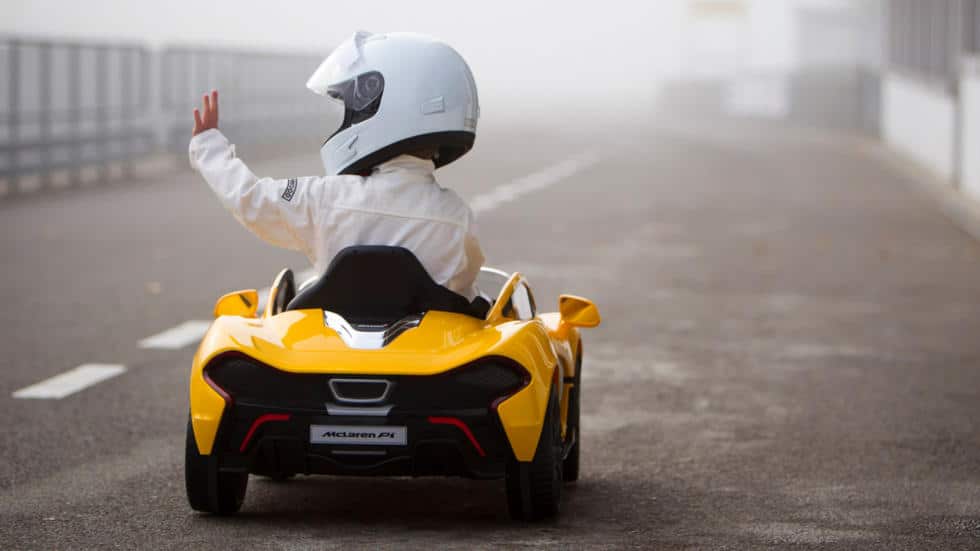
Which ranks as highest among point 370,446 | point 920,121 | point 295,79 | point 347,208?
point 347,208

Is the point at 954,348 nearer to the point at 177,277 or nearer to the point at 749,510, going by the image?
the point at 749,510

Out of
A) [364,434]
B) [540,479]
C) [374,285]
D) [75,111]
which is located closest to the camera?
[364,434]

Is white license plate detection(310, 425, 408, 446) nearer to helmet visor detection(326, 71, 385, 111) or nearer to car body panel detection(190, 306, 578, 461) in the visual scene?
car body panel detection(190, 306, 578, 461)

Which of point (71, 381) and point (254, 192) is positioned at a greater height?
point (254, 192)

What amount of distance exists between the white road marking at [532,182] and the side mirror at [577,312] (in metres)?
12.9

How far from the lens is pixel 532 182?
26719mm

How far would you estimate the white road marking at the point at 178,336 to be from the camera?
35.7ft

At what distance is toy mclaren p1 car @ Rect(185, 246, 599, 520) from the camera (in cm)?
589

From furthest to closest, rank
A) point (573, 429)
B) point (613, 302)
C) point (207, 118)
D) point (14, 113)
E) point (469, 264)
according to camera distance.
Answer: point (14, 113), point (613, 302), point (573, 429), point (469, 264), point (207, 118)

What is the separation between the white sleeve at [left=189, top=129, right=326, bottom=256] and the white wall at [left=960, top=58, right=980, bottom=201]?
1745 centimetres

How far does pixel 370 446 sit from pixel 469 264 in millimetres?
1031

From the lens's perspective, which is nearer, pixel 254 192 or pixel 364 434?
pixel 364 434

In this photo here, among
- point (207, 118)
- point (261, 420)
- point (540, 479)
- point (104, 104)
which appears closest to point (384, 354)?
point (261, 420)

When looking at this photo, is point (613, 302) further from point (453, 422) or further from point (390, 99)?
point (453, 422)
